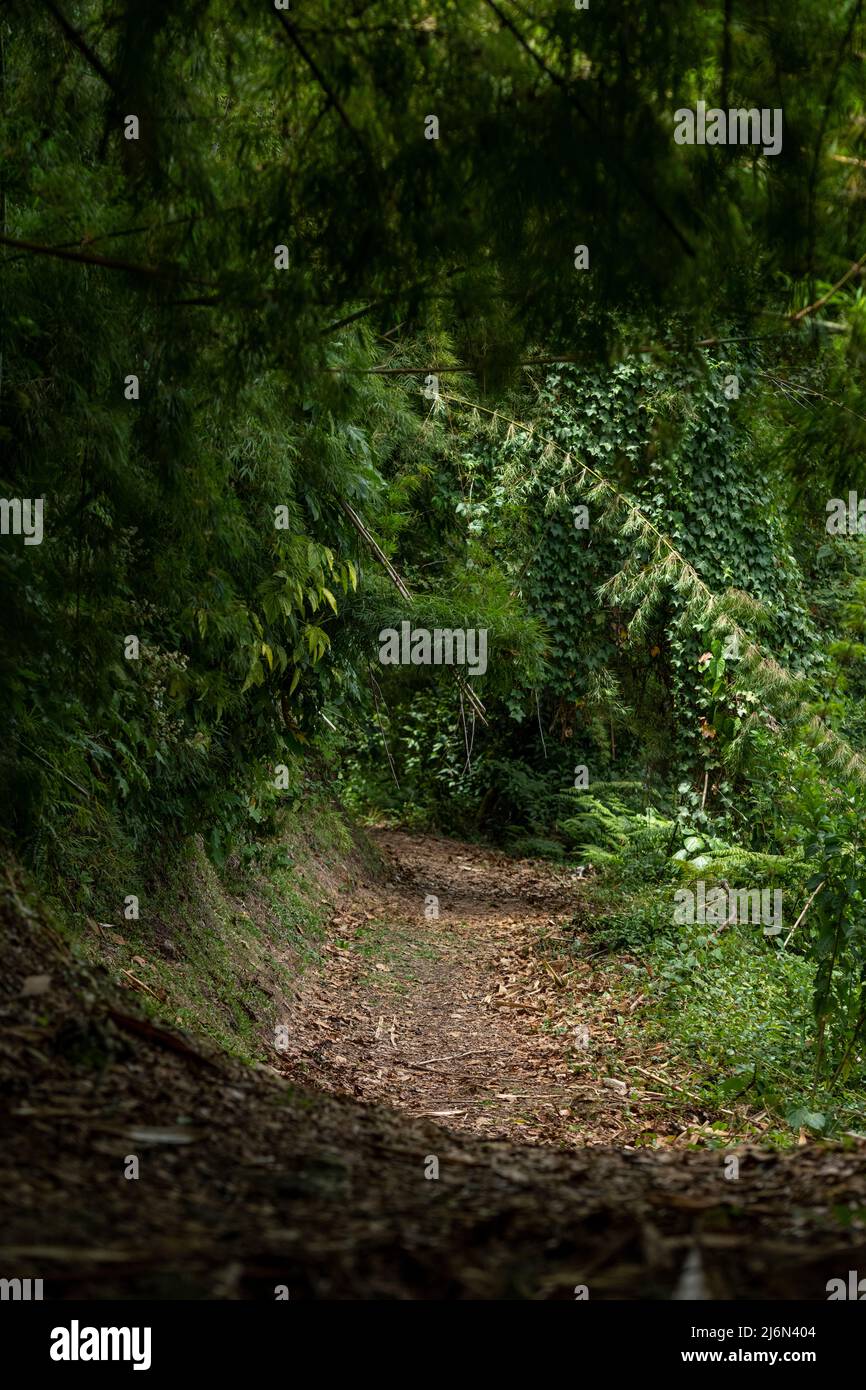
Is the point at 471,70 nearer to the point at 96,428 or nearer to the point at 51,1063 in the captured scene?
the point at 96,428

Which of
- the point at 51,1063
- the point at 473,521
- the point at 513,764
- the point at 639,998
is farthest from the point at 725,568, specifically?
the point at 51,1063

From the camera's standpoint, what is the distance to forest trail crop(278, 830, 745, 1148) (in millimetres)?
5711

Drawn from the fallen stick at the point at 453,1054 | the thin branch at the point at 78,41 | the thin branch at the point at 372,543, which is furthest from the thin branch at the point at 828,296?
the fallen stick at the point at 453,1054

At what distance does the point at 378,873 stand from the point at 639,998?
184 inches

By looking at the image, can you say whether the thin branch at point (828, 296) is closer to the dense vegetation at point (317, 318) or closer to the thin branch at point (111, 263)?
the dense vegetation at point (317, 318)

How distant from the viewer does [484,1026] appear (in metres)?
7.51

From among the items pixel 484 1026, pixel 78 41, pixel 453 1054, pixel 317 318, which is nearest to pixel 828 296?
pixel 317 318

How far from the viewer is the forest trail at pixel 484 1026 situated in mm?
5711

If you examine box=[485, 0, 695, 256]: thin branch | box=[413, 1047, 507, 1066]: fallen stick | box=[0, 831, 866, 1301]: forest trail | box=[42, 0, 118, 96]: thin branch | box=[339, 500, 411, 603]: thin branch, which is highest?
box=[42, 0, 118, 96]: thin branch

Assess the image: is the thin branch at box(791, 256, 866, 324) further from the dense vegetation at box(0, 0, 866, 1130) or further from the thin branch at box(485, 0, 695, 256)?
the thin branch at box(485, 0, 695, 256)

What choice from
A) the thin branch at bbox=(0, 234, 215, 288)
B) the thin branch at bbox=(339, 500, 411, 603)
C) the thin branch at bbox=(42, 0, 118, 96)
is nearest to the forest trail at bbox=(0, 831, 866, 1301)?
the thin branch at bbox=(0, 234, 215, 288)

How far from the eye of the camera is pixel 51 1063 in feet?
9.30

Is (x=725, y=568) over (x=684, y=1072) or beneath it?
over
